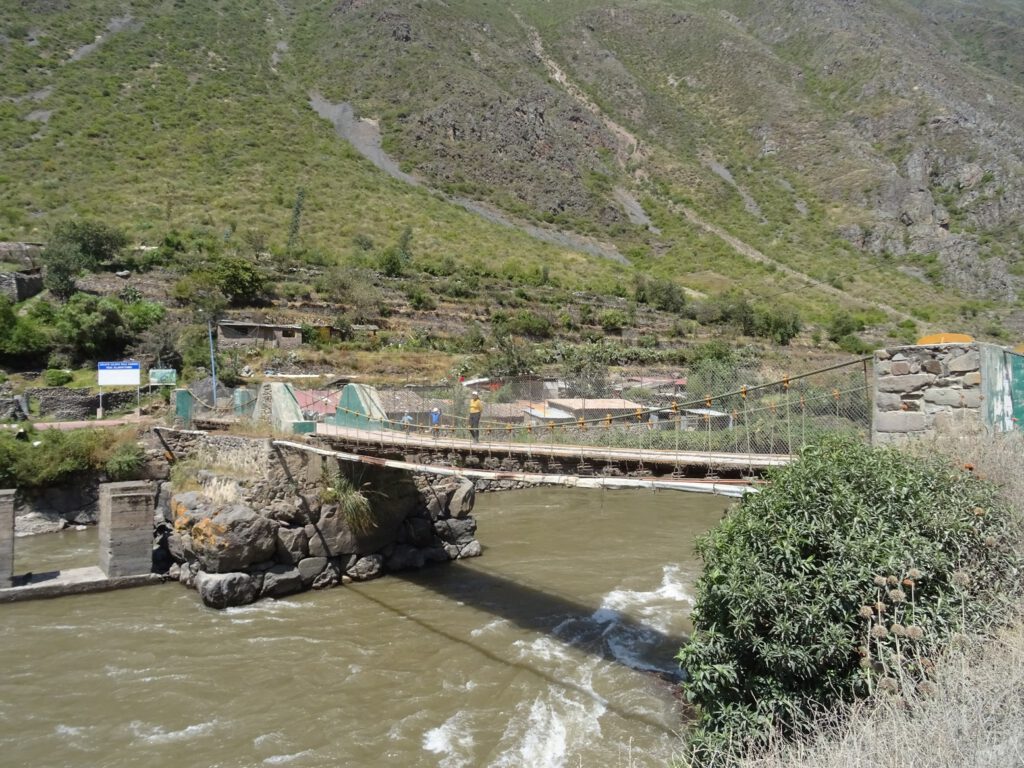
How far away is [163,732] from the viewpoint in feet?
24.9

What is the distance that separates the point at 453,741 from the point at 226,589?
19.4 feet

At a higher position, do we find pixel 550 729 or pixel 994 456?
pixel 994 456

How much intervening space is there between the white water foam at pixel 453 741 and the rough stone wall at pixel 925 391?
5.94m

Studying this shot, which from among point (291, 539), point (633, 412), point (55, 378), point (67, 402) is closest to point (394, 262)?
Result: point (55, 378)

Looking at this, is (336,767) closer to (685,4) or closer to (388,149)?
(388,149)

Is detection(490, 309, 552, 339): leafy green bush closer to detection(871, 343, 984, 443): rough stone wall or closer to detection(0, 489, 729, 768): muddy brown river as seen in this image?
detection(0, 489, 729, 768): muddy brown river

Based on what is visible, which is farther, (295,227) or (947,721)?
(295,227)

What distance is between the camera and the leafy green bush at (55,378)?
78.6ft

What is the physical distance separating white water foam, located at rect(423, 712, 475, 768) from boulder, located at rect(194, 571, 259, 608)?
5.47 metres

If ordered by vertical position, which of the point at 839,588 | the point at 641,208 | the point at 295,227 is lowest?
the point at 839,588

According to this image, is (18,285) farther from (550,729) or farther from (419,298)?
(550,729)

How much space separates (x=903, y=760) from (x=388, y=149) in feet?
263

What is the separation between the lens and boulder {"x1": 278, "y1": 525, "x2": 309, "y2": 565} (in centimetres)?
1201

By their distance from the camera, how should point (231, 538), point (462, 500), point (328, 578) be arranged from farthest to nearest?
point (462, 500) < point (328, 578) < point (231, 538)
